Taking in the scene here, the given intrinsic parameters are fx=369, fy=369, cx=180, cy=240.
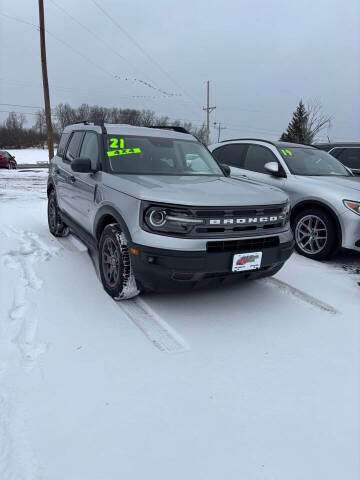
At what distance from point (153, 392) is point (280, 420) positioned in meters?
0.81

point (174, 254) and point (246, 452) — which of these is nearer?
point (246, 452)

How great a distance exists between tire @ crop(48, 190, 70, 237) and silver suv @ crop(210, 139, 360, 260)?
289cm

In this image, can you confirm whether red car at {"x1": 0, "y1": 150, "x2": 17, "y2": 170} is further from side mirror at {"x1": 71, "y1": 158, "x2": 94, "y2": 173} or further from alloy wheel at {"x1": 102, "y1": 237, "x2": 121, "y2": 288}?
alloy wheel at {"x1": 102, "y1": 237, "x2": 121, "y2": 288}

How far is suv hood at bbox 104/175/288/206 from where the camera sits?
10.4ft

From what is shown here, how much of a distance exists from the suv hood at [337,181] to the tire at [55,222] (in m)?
3.86

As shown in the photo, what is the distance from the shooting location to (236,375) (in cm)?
263

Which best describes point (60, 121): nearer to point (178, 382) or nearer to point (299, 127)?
point (299, 127)

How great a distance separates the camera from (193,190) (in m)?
3.39

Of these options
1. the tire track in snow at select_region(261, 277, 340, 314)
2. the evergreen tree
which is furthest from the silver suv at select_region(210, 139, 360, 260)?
the evergreen tree

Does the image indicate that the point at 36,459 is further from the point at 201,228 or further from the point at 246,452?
the point at 201,228

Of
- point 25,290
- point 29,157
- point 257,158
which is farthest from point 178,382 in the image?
point 29,157

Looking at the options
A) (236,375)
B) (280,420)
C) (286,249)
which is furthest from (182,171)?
(280,420)

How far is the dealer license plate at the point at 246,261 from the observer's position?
3.21 m

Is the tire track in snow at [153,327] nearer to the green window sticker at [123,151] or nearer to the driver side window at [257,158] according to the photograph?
the green window sticker at [123,151]
